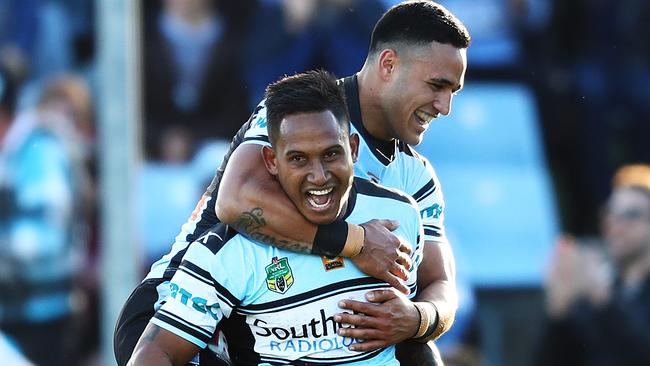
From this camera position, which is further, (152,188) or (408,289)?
(152,188)

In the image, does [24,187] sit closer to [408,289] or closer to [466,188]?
[466,188]

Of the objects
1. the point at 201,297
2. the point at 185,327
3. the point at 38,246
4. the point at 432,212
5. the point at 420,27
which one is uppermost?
the point at 420,27

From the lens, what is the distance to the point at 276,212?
15.7 feet

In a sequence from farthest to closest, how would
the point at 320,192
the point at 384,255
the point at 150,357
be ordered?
the point at 384,255, the point at 320,192, the point at 150,357

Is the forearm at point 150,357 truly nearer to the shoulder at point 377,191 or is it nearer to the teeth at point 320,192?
the teeth at point 320,192

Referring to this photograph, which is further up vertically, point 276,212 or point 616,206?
point 616,206

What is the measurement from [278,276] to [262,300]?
0.10 meters

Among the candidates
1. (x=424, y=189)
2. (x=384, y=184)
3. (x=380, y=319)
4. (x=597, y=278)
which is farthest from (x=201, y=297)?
(x=597, y=278)

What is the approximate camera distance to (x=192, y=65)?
10359 millimetres

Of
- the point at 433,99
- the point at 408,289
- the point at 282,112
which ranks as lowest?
the point at 408,289

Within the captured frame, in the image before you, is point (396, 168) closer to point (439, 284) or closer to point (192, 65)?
point (439, 284)

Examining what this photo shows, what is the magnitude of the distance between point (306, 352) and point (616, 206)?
16.6 feet

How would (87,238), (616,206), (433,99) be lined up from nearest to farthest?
(433,99), (616,206), (87,238)

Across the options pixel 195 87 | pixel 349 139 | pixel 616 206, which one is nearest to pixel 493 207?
pixel 616 206
